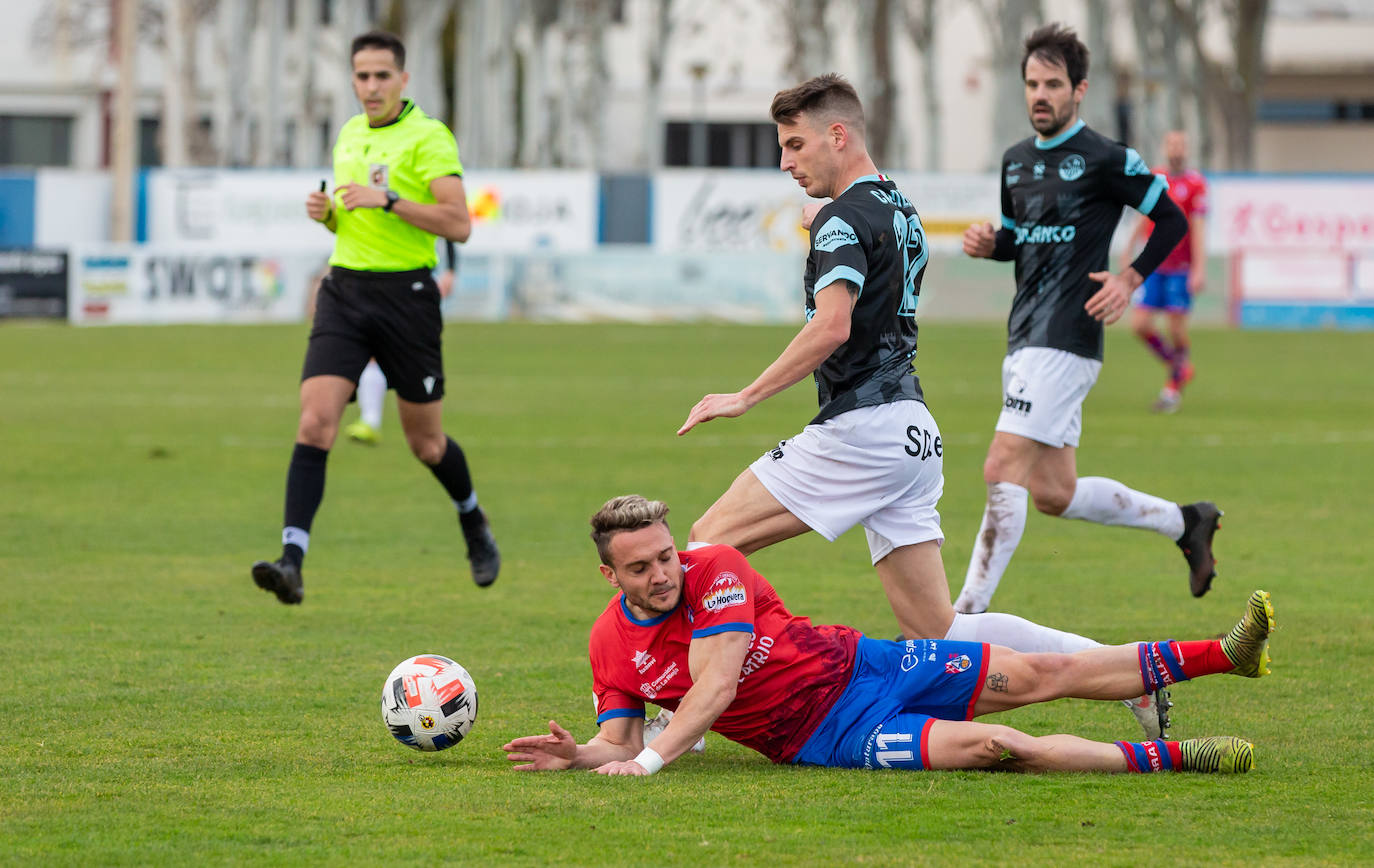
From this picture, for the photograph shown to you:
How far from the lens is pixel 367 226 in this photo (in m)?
8.43

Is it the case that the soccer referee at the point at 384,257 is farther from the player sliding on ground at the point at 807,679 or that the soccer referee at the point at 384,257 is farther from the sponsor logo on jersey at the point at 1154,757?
the sponsor logo on jersey at the point at 1154,757

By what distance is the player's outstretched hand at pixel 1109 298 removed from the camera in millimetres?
7387

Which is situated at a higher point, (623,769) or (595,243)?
(595,243)

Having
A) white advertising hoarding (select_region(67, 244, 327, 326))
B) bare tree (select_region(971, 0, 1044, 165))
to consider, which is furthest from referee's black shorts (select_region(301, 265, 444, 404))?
bare tree (select_region(971, 0, 1044, 165))

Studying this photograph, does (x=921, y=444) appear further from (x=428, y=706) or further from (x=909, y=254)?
(x=428, y=706)

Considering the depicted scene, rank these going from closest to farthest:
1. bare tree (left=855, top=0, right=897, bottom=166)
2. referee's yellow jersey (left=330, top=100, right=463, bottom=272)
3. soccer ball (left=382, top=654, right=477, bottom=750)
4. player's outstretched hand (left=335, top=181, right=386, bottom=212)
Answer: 1. soccer ball (left=382, top=654, right=477, bottom=750)
2. player's outstretched hand (left=335, top=181, right=386, bottom=212)
3. referee's yellow jersey (left=330, top=100, right=463, bottom=272)
4. bare tree (left=855, top=0, right=897, bottom=166)

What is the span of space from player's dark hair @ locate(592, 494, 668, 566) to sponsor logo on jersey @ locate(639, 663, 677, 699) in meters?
0.37

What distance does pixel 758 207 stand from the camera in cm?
3675

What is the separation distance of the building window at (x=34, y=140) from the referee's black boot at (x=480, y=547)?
175 feet

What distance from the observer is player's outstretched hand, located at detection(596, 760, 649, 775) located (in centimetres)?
529

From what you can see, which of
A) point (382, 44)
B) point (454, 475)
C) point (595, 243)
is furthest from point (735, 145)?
point (382, 44)

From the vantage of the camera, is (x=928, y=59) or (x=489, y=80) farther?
(x=928, y=59)

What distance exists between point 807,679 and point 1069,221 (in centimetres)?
291

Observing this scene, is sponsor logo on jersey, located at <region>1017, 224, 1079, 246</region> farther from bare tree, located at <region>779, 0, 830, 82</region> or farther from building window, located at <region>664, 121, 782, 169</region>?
building window, located at <region>664, 121, 782, 169</region>
